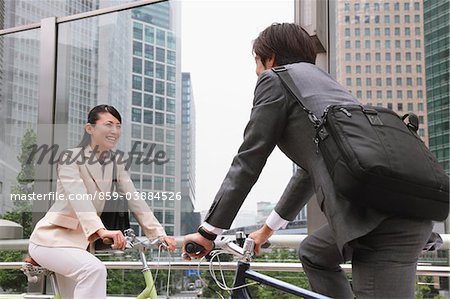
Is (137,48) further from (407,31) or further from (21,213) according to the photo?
(407,31)

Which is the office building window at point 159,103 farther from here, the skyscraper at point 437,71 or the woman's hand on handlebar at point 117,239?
the skyscraper at point 437,71

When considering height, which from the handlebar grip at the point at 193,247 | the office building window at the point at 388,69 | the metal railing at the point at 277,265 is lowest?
the metal railing at the point at 277,265

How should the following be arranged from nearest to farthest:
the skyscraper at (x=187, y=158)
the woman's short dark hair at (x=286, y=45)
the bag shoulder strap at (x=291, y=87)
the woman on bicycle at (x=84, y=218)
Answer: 1. the bag shoulder strap at (x=291, y=87)
2. the woman's short dark hair at (x=286, y=45)
3. the woman on bicycle at (x=84, y=218)
4. the skyscraper at (x=187, y=158)

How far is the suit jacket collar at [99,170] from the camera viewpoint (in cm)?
320

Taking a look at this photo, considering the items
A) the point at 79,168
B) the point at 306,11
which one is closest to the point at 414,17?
the point at 306,11

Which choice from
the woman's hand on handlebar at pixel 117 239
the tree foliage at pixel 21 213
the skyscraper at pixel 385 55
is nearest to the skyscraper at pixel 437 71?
the skyscraper at pixel 385 55

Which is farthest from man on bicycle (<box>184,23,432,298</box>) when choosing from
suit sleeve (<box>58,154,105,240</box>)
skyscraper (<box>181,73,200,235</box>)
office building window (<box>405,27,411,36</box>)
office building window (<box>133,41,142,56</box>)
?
office building window (<box>133,41,142,56</box>)

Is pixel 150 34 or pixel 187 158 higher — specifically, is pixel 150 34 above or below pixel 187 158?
above

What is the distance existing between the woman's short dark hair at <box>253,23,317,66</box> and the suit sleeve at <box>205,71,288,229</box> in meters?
0.20

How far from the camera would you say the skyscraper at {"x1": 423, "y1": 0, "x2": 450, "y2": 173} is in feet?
11.0

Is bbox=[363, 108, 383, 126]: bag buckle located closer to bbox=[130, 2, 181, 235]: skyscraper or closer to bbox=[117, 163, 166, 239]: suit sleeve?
bbox=[117, 163, 166, 239]: suit sleeve

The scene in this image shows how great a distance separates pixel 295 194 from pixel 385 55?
1833 mm

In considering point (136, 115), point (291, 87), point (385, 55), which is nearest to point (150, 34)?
point (136, 115)

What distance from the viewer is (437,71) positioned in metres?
3.41
